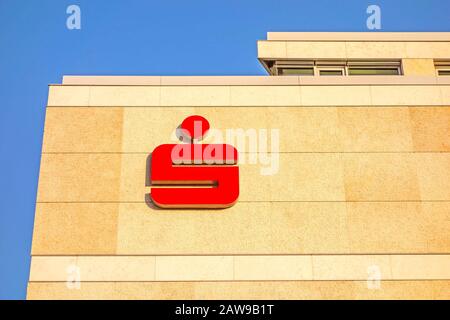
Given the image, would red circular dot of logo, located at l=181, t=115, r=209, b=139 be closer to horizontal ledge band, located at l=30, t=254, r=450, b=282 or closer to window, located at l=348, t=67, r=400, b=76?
horizontal ledge band, located at l=30, t=254, r=450, b=282

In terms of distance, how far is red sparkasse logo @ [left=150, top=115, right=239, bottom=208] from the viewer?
635 inches

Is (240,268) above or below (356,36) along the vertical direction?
below

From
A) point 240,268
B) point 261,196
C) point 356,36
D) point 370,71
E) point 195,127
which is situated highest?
point 356,36

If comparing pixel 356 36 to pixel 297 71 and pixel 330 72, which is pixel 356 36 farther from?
pixel 297 71

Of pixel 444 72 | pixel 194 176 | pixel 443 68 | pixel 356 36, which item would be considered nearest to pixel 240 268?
pixel 194 176

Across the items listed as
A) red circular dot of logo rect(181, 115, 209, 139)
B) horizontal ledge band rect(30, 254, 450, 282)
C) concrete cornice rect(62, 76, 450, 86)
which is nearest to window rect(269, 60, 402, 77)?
concrete cornice rect(62, 76, 450, 86)

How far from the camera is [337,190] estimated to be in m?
16.5

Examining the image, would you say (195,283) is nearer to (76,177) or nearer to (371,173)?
(76,177)

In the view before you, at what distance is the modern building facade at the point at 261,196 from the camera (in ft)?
51.1

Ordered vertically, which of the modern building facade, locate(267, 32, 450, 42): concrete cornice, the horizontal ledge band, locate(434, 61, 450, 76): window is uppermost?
locate(267, 32, 450, 42): concrete cornice

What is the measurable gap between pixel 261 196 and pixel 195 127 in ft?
10.1

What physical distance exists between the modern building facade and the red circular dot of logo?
0.34 meters

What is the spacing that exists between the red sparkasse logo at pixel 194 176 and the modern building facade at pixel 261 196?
1.18 ft

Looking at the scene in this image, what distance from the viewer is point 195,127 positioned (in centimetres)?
1697
